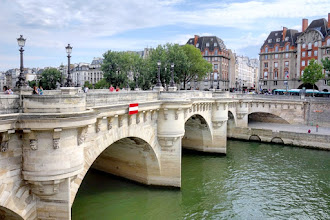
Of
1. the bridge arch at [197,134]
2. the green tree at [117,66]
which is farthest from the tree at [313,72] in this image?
the bridge arch at [197,134]

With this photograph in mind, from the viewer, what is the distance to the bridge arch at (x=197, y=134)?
1433 inches

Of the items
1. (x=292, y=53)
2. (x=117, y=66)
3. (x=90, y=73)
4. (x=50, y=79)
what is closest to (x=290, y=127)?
(x=117, y=66)

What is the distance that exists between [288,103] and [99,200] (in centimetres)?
3985

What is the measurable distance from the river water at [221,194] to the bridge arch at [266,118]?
68.4 ft

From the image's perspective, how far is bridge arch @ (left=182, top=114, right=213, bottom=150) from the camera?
3641 cm

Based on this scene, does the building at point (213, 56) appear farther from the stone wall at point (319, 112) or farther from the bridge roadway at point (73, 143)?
the bridge roadway at point (73, 143)

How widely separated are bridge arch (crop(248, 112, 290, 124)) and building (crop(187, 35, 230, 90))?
36075 millimetres

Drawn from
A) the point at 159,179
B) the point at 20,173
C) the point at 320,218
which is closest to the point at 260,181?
the point at 320,218

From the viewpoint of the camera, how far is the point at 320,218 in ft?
66.7

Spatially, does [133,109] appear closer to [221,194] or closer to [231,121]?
[221,194]

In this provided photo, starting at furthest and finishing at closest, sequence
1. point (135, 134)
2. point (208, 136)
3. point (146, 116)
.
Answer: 1. point (208, 136)
2. point (146, 116)
3. point (135, 134)

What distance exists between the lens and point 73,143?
40.9 feet

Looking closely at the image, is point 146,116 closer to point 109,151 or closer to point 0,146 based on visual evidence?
point 109,151

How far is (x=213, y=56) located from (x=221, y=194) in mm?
74055
